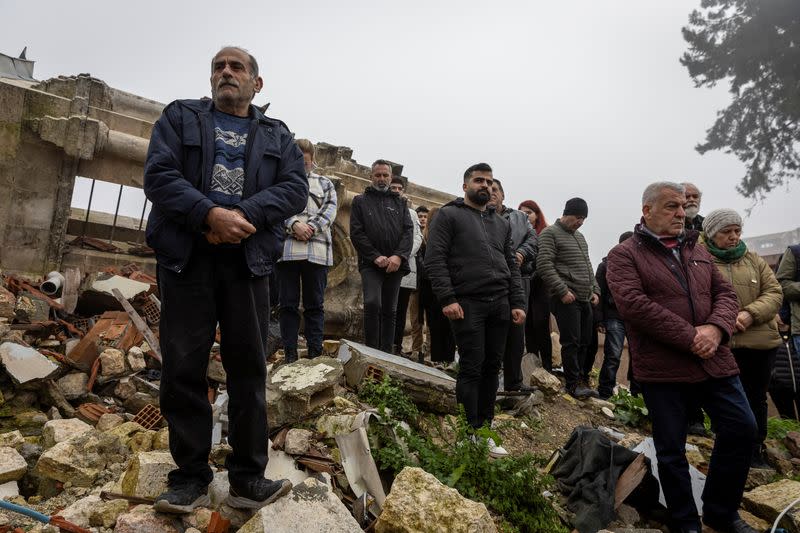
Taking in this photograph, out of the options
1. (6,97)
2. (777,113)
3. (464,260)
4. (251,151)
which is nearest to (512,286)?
(464,260)

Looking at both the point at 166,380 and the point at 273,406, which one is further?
the point at 273,406

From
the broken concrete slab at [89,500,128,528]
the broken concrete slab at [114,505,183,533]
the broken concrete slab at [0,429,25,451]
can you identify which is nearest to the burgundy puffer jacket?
the broken concrete slab at [114,505,183,533]

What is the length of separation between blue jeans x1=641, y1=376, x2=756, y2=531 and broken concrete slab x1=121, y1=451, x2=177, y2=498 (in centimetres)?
279

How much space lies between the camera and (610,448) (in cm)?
354

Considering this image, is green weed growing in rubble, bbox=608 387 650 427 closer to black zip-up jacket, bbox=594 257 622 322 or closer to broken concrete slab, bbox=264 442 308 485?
black zip-up jacket, bbox=594 257 622 322

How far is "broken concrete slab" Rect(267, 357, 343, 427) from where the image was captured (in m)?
3.35

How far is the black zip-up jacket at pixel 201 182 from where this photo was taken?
7.02ft

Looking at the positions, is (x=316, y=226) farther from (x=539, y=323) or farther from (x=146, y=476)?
(x=539, y=323)

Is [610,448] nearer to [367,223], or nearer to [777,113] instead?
[367,223]

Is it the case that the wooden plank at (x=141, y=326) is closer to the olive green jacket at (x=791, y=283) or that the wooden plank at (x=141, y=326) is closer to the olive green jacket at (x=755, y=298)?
the olive green jacket at (x=755, y=298)

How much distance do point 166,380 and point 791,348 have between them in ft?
19.0

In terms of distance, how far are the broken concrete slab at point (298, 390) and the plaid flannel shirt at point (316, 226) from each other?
1.10 metres

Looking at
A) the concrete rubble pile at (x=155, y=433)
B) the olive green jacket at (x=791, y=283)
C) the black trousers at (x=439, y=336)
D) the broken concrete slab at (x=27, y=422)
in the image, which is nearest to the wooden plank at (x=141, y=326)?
the concrete rubble pile at (x=155, y=433)

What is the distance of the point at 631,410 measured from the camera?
5.45 meters
